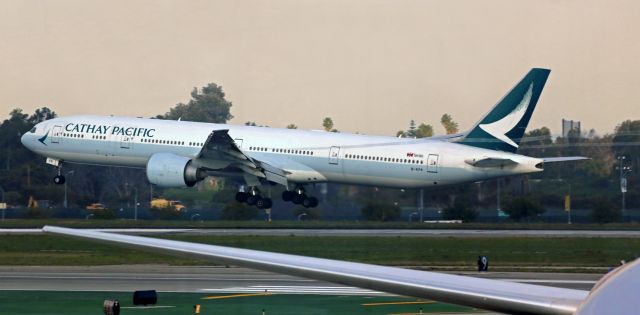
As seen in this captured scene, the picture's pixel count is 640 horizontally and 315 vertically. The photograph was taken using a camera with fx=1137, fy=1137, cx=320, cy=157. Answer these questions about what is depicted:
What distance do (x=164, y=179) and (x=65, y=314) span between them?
1323 inches

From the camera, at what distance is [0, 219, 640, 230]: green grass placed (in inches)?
2103

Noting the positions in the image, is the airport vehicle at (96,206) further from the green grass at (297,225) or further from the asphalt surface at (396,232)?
the asphalt surface at (396,232)

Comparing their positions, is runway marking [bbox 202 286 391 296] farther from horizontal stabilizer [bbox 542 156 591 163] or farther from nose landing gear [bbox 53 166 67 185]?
nose landing gear [bbox 53 166 67 185]

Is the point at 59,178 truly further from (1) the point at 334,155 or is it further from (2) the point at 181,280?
(2) the point at 181,280

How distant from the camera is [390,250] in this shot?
134 feet

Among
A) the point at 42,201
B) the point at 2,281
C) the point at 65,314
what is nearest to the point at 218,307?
the point at 65,314

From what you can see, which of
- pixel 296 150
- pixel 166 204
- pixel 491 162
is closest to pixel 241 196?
pixel 296 150

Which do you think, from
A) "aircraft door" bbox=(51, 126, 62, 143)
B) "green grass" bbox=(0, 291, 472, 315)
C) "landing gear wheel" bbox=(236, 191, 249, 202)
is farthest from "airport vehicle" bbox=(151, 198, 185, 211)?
"green grass" bbox=(0, 291, 472, 315)

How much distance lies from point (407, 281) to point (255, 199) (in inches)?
1949

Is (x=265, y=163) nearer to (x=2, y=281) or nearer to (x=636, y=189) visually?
(x=636, y=189)

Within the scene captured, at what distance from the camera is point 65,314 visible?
2194 cm

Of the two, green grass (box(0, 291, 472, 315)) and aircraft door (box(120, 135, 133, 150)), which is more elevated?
aircraft door (box(120, 135, 133, 150))

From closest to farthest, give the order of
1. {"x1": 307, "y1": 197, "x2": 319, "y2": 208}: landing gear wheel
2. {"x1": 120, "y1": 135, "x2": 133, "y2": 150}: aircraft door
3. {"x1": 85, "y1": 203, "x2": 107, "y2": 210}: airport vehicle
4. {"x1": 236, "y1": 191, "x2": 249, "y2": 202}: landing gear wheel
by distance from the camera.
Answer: {"x1": 307, "y1": 197, "x2": 319, "y2": 208}: landing gear wheel
{"x1": 236, "y1": 191, "x2": 249, "y2": 202}: landing gear wheel
{"x1": 120, "y1": 135, "x2": 133, "y2": 150}: aircraft door
{"x1": 85, "y1": 203, "x2": 107, "y2": 210}: airport vehicle

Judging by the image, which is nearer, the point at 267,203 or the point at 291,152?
the point at 267,203
